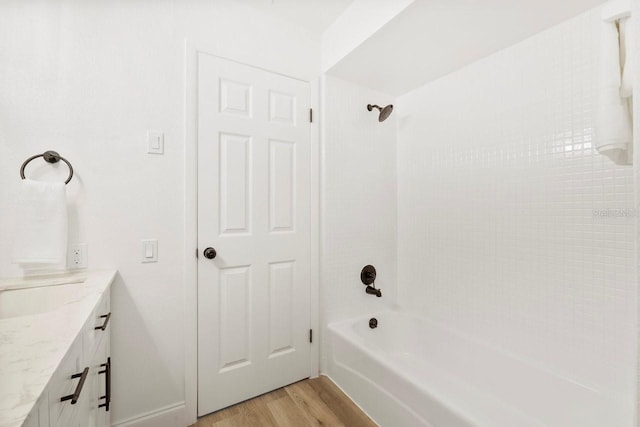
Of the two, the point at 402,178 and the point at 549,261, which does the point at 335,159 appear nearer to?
the point at 402,178

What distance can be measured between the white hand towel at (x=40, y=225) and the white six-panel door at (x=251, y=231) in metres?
0.57

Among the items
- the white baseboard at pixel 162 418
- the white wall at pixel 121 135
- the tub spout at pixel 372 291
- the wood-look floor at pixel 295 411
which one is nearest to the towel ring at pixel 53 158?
the white wall at pixel 121 135

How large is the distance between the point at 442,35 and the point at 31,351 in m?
1.99

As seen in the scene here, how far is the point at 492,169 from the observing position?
166 centimetres

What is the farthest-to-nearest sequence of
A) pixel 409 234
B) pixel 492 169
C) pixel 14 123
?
pixel 409 234 < pixel 492 169 < pixel 14 123

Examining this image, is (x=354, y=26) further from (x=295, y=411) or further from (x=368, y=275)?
(x=295, y=411)

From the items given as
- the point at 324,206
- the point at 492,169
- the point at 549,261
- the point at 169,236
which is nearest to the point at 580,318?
the point at 549,261

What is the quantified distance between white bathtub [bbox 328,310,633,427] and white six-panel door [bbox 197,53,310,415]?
42cm

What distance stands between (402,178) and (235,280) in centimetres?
147

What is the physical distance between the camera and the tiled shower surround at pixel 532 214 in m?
1.24

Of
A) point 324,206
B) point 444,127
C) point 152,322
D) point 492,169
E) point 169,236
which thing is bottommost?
point 152,322

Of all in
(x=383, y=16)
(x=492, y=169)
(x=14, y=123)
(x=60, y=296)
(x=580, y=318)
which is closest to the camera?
(x=60, y=296)

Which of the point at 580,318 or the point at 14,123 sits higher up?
the point at 14,123

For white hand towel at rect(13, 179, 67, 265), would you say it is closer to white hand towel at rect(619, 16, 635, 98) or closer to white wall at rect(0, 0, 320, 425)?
white wall at rect(0, 0, 320, 425)
